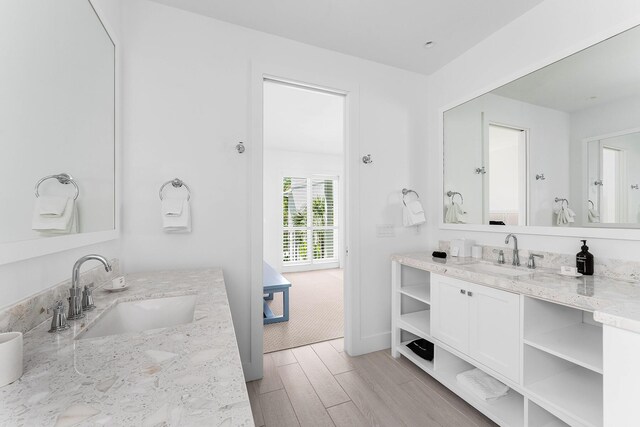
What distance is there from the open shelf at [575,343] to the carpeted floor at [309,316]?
5.73 feet

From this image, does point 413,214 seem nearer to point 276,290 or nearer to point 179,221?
A: point 276,290

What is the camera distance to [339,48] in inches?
91.0

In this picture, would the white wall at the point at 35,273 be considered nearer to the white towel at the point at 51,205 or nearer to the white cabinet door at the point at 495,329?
the white towel at the point at 51,205

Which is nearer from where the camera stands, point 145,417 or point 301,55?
point 145,417

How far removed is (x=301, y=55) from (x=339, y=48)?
336 millimetres

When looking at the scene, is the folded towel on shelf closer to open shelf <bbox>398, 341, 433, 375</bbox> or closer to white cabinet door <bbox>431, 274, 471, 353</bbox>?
white cabinet door <bbox>431, 274, 471, 353</bbox>

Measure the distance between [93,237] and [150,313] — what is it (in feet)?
1.50

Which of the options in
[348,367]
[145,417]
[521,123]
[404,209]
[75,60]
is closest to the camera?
[145,417]

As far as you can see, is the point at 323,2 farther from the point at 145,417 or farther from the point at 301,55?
the point at 145,417

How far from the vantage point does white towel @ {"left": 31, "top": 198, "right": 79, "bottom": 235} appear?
91 cm

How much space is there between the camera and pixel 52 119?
3.25 ft

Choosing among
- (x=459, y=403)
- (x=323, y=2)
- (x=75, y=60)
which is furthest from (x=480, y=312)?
(x=75, y=60)

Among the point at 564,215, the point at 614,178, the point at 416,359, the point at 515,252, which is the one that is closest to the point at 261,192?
the point at 416,359

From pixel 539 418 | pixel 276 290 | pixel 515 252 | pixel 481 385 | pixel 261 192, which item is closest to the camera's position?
pixel 539 418
